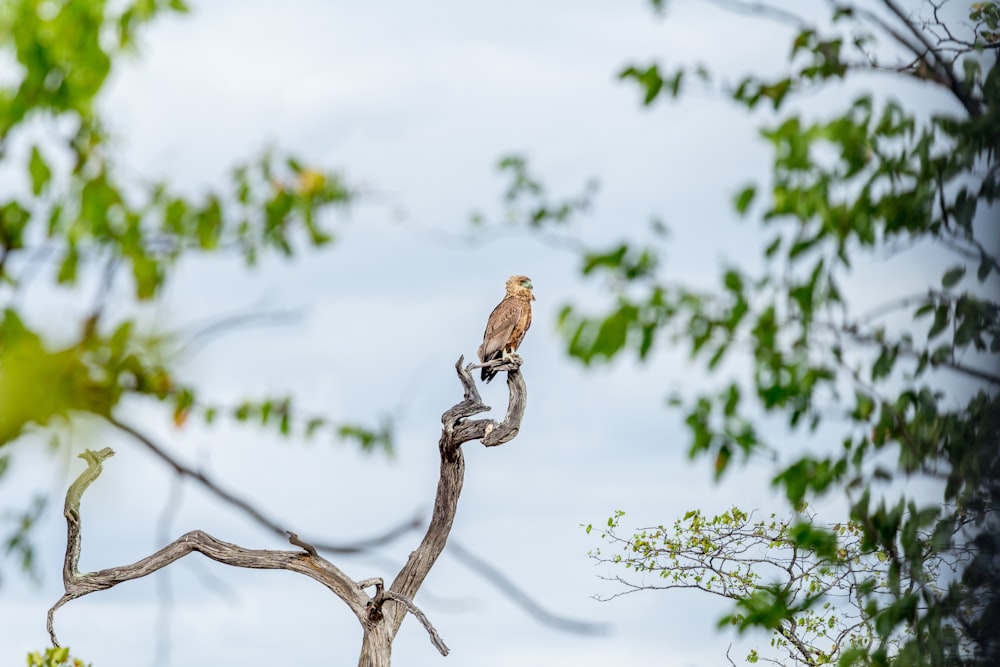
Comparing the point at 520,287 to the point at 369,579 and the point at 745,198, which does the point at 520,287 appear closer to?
the point at 369,579

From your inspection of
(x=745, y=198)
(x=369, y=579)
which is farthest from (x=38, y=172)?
(x=369, y=579)

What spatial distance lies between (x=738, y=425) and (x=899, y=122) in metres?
1.08

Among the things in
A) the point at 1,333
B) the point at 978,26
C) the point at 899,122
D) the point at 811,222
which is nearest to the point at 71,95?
the point at 1,333

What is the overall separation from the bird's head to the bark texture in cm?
44

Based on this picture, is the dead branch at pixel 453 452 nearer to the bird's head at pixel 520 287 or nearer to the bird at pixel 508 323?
the bird at pixel 508 323

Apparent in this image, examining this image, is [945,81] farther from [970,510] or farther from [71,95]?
[71,95]

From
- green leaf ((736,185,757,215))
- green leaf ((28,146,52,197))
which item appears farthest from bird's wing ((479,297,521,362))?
green leaf ((28,146,52,197))

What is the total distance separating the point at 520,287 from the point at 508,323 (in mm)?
301

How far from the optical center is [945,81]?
Answer: 336 cm

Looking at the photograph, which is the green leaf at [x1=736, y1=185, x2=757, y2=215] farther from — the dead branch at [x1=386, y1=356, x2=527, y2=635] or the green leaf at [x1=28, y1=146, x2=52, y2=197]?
the dead branch at [x1=386, y1=356, x2=527, y2=635]

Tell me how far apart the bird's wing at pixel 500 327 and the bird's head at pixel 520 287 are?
64mm

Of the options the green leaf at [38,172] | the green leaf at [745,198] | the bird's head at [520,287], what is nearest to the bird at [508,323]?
the bird's head at [520,287]

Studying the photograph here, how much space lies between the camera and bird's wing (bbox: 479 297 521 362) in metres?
6.71

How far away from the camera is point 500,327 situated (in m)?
6.74
